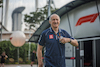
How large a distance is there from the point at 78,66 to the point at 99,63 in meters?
1.46

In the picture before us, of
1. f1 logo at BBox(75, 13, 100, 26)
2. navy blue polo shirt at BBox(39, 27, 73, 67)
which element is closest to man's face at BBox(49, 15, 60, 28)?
navy blue polo shirt at BBox(39, 27, 73, 67)

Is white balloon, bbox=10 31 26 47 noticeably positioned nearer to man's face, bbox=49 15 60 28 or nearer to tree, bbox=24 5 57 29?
tree, bbox=24 5 57 29

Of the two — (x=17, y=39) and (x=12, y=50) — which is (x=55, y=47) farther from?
(x=12, y=50)

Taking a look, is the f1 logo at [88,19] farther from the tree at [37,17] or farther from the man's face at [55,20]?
the tree at [37,17]

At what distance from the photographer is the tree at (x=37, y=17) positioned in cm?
3244

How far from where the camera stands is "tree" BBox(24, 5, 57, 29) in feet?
106

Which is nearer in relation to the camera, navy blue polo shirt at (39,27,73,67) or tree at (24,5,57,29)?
navy blue polo shirt at (39,27,73,67)

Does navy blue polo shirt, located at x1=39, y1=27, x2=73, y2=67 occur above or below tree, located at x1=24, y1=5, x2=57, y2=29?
below

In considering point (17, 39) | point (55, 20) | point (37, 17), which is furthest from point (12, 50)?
point (55, 20)

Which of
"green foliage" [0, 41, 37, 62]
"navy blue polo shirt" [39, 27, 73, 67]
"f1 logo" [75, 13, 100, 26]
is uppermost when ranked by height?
"f1 logo" [75, 13, 100, 26]

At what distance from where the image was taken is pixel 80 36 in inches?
490

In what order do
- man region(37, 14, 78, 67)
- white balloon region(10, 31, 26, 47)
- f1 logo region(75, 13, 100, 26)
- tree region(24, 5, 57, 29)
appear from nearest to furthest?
man region(37, 14, 78, 67), f1 logo region(75, 13, 100, 26), white balloon region(10, 31, 26, 47), tree region(24, 5, 57, 29)

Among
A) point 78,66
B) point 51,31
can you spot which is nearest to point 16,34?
point 78,66

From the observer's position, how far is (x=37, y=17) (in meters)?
32.7
